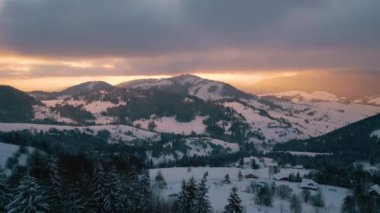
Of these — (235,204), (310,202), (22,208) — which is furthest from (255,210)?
(22,208)

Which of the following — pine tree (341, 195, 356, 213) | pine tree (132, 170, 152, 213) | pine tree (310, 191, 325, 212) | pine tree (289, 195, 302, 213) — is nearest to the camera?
pine tree (132, 170, 152, 213)

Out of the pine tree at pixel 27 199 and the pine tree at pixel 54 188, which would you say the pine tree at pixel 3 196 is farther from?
the pine tree at pixel 27 199

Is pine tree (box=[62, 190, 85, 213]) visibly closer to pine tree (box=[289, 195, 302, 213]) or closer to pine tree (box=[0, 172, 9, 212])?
pine tree (box=[0, 172, 9, 212])

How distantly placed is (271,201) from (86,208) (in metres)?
113

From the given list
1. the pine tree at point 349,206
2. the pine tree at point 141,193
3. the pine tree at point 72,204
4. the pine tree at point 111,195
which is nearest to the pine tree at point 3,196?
the pine tree at point 72,204

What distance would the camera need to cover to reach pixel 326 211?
183500mm

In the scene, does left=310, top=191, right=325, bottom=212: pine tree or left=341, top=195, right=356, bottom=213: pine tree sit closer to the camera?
left=341, top=195, right=356, bottom=213: pine tree

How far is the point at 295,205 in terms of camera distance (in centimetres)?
18700

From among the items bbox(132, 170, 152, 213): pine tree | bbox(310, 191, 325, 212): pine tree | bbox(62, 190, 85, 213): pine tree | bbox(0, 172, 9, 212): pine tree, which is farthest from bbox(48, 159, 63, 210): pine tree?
bbox(310, 191, 325, 212): pine tree

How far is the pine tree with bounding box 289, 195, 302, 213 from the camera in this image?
18214 centimetres

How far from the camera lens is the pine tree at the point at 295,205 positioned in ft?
598

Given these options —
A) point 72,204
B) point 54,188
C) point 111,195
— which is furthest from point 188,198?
point 54,188

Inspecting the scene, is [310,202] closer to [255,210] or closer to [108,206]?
[255,210]

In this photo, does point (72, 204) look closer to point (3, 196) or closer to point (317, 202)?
point (3, 196)
